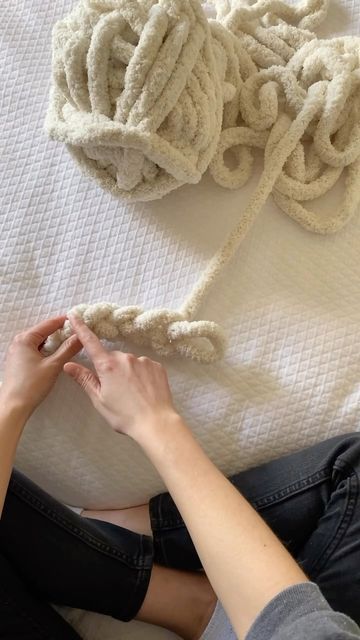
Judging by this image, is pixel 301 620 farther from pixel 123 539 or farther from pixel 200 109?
pixel 200 109

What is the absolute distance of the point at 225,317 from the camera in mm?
804

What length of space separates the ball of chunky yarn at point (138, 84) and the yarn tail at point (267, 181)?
0.10m

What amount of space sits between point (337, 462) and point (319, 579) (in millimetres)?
135

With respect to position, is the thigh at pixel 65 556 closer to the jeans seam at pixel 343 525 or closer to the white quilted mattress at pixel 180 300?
the white quilted mattress at pixel 180 300

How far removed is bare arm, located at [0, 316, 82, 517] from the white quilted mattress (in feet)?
0.15

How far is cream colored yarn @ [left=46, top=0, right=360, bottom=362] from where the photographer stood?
70 centimetres

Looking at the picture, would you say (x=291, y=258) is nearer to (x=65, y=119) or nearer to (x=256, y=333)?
(x=256, y=333)

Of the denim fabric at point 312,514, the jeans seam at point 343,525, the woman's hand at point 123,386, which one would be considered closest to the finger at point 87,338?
the woman's hand at point 123,386

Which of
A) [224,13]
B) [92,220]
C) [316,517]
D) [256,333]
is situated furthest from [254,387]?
[224,13]

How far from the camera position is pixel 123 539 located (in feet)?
2.60

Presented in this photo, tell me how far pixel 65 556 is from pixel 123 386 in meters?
0.24

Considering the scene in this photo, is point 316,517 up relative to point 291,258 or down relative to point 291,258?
down

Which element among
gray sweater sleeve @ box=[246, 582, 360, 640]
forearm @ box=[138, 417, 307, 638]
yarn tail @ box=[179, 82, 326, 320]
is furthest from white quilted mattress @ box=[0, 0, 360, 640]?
gray sweater sleeve @ box=[246, 582, 360, 640]

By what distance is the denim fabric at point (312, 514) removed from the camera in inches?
27.8
